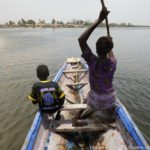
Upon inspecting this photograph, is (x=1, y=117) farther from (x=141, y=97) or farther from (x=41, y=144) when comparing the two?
(x=141, y=97)

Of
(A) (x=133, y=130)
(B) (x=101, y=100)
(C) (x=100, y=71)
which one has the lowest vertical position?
(A) (x=133, y=130)

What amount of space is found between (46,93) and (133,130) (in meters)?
1.94

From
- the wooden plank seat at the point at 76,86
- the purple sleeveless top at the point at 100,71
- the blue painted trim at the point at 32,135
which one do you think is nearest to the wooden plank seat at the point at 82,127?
the blue painted trim at the point at 32,135

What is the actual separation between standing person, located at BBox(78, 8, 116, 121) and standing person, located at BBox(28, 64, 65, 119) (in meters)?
0.74

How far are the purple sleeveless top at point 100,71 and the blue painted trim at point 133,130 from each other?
33.9 inches

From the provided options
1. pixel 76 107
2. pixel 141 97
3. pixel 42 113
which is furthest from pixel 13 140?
pixel 141 97

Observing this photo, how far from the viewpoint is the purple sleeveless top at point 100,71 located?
12.7ft

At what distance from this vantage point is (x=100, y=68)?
3949 mm

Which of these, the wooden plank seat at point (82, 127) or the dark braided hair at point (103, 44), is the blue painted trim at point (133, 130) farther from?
the dark braided hair at point (103, 44)

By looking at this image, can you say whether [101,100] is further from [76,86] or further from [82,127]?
[76,86]

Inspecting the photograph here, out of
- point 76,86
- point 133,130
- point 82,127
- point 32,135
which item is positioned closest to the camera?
point 133,130

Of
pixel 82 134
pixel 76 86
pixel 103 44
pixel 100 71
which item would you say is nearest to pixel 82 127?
pixel 82 134

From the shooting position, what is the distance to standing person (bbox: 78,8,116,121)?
12.0ft

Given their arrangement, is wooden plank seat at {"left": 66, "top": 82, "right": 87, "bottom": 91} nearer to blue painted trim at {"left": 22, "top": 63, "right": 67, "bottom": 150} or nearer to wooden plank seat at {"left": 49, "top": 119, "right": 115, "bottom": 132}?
wooden plank seat at {"left": 49, "top": 119, "right": 115, "bottom": 132}
